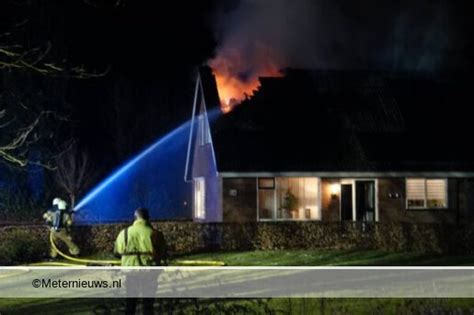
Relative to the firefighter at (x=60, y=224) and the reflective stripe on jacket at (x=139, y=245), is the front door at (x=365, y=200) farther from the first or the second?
the reflective stripe on jacket at (x=139, y=245)

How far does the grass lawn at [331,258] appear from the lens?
20406 millimetres

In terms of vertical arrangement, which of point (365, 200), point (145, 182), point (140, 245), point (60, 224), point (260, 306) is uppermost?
point (145, 182)

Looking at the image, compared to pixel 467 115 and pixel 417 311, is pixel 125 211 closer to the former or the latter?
pixel 467 115

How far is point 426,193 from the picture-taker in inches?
1145

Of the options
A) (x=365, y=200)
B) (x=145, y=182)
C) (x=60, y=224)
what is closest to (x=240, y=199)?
(x=365, y=200)

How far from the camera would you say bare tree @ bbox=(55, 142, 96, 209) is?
4075cm

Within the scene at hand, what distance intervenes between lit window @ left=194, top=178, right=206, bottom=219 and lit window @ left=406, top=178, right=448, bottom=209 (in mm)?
7728

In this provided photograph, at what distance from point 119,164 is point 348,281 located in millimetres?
37753

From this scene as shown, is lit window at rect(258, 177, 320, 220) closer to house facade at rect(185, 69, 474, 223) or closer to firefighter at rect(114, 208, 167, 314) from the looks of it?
house facade at rect(185, 69, 474, 223)

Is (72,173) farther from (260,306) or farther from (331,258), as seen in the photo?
(260,306)

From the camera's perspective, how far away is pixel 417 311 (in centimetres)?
1073

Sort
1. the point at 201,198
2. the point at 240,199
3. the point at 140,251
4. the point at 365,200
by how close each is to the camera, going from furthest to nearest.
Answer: the point at 201,198
the point at 365,200
the point at 240,199
the point at 140,251

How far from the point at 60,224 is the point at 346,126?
1239 cm

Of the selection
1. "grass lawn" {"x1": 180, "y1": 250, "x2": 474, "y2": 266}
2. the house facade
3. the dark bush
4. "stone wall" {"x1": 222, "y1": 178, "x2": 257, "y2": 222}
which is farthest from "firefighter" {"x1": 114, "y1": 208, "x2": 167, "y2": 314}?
"stone wall" {"x1": 222, "y1": 178, "x2": 257, "y2": 222}
